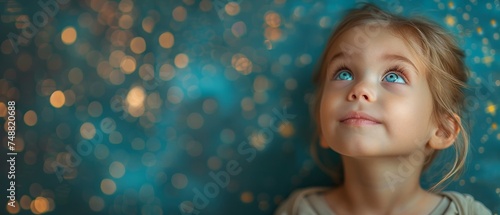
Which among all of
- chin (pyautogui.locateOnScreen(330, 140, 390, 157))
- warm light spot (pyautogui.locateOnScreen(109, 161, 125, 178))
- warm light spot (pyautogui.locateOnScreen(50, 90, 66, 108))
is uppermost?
warm light spot (pyautogui.locateOnScreen(50, 90, 66, 108))

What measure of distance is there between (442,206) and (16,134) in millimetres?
979

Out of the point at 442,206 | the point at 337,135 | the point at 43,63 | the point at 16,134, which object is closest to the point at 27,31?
the point at 43,63

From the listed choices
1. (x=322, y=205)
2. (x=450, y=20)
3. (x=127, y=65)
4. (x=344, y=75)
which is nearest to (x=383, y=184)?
(x=322, y=205)

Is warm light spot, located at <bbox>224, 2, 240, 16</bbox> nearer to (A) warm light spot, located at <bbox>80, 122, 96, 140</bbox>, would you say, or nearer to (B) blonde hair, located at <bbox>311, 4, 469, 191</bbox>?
(B) blonde hair, located at <bbox>311, 4, 469, 191</bbox>

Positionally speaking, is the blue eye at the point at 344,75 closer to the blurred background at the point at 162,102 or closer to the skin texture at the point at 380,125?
the skin texture at the point at 380,125

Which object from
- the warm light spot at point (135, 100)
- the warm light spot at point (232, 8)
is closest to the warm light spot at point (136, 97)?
the warm light spot at point (135, 100)

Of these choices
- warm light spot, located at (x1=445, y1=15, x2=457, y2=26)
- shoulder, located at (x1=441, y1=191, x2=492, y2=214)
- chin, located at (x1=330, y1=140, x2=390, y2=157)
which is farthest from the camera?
warm light spot, located at (x1=445, y1=15, x2=457, y2=26)

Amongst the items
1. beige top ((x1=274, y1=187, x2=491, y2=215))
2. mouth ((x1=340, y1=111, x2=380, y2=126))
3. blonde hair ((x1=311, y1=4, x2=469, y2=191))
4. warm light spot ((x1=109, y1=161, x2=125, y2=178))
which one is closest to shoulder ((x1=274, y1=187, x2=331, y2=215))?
beige top ((x1=274, y1=187, x2=491, y2=215))

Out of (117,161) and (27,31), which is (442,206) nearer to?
(117,161)

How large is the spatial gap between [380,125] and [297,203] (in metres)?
0.28

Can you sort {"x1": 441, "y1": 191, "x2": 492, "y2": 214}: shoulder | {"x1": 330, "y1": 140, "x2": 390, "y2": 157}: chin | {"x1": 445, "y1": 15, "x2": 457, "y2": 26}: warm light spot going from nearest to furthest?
{"x1": 330, "y1": 140, "x2": 390, "y2": 157}: chin < {"x1": 441, "y1": 191, "x2": 492, "y2": 214}: shoulder < {"x1": 445, "y1": 15, "x2": 457, "y2": 26}: warm light spot

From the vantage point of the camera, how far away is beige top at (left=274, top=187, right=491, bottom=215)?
4.19ft

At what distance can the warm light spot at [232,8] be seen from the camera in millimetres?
1427

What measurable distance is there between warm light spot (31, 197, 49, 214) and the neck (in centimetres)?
70
